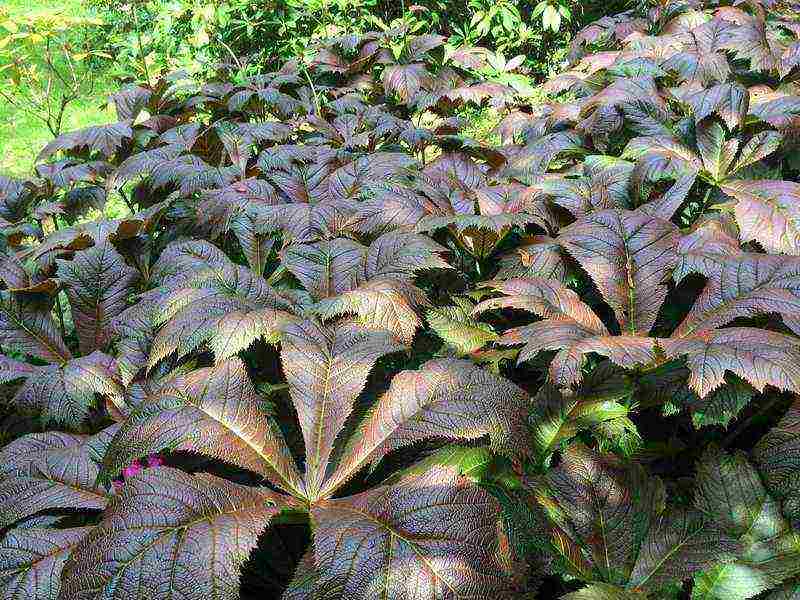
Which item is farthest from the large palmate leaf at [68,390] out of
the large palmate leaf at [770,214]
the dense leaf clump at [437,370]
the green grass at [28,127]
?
the green grass at [28,127]

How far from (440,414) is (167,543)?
52 cm

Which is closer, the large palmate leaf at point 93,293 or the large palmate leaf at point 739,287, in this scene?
the large palmate leaf at point 739,287

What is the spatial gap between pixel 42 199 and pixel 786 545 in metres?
2.80

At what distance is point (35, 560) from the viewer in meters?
1.26

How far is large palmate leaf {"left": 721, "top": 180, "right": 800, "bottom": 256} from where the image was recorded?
1640 mm

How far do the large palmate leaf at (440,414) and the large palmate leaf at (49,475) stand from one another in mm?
540

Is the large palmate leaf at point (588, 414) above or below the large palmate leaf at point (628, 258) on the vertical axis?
below

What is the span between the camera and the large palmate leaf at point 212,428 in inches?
48.8

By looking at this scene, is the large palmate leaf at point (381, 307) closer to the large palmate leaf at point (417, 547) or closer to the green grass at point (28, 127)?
the large palmate leaf at point (417, 547)

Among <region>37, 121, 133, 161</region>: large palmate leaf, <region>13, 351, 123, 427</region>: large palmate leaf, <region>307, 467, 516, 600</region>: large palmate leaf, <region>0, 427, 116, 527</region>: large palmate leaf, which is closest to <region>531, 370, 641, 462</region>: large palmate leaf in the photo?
<region>307, 467, 516, 600</region>: large palmate leaf

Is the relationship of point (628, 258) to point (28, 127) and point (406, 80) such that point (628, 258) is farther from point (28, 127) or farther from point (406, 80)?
point (28, 127)

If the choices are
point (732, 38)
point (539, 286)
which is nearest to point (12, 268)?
point (539, 286)

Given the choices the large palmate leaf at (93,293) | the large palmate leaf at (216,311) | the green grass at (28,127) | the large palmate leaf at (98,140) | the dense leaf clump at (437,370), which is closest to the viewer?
the dense leaf clump at (437,370)

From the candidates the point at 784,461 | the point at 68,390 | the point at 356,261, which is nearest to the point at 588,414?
the point at 784,461
